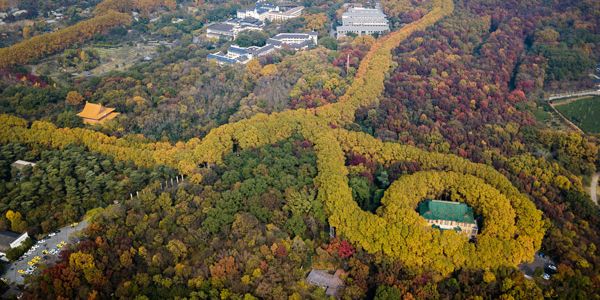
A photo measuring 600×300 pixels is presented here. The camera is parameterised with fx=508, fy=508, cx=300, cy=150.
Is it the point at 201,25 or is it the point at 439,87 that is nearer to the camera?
the point at 439,87

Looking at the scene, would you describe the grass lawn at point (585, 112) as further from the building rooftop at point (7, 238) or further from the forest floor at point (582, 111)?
the building rooftop at point (7, 238)


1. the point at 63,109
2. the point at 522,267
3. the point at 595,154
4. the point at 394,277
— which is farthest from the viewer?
the point at 63,109

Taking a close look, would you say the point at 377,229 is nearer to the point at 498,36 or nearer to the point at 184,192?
the point at 184,192

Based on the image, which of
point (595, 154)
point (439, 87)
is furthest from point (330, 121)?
point (595, 154)

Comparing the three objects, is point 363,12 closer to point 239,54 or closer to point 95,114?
point 239,54

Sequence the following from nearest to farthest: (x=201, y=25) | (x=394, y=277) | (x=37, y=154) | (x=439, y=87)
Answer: (x=394, y=277) < (x=37, y=154) < (x=439, y=87) < (x=201, y=25)

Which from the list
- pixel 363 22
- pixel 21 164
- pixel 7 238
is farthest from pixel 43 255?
pixel 363 22

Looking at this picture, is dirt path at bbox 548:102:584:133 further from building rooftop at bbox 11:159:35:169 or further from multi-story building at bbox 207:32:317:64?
building rooftop at bbox 11:159:35:169
